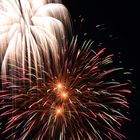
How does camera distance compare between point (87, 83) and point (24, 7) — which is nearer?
point (24, 7)

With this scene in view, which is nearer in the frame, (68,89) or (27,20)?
(27,20)

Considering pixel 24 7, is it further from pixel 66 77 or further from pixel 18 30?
pixel 66 77

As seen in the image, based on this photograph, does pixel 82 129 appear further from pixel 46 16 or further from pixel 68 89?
pixel 46 16

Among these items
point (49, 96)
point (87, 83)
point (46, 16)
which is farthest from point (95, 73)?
point (46, 16)

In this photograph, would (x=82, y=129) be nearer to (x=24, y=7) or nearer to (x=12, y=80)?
(x=12, y=80)

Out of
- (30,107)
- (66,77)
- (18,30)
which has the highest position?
(18,30)

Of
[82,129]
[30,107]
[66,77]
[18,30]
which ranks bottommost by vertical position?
[82,129]

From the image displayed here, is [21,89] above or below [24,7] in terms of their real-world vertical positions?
below

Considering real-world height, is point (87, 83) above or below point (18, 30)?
below

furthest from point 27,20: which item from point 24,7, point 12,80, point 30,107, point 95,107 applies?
point 95,107
